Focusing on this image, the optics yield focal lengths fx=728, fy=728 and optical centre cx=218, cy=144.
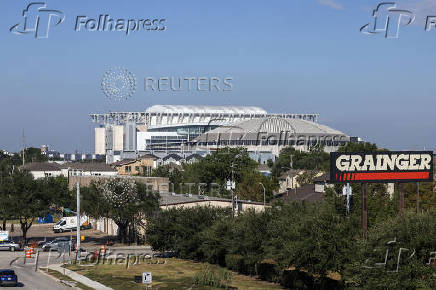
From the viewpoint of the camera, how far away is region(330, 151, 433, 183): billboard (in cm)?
4831

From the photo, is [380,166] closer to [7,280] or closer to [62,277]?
[62,277]

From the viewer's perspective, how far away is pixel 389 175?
1935 inches

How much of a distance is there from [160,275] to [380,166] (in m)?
18.5

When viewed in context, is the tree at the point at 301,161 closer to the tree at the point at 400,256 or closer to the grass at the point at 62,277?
the grass at the point at 62,277

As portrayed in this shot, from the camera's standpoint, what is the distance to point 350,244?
46188mm

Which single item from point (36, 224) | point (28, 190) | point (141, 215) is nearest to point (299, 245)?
point (141, 215)

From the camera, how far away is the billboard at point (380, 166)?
4831cm

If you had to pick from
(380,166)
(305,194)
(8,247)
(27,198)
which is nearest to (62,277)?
(380,166)

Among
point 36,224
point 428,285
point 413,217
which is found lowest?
point 36,224

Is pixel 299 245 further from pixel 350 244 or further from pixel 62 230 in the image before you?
pixel 62 230

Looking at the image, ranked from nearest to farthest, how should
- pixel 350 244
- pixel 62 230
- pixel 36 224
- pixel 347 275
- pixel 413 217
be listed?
1. pixel 413 217
2. pixel 347 275
3. pixel 350 244
4. pixel 62 230
5. pixel 36 224

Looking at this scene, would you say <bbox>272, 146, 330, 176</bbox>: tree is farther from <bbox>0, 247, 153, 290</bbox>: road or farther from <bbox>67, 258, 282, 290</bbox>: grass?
<bbox>67, 258, 282, 290</bbox>: grass

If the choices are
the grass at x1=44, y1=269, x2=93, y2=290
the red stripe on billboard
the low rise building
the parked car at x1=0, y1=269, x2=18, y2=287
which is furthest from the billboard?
the low rise building

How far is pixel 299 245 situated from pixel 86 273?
62.1ft
